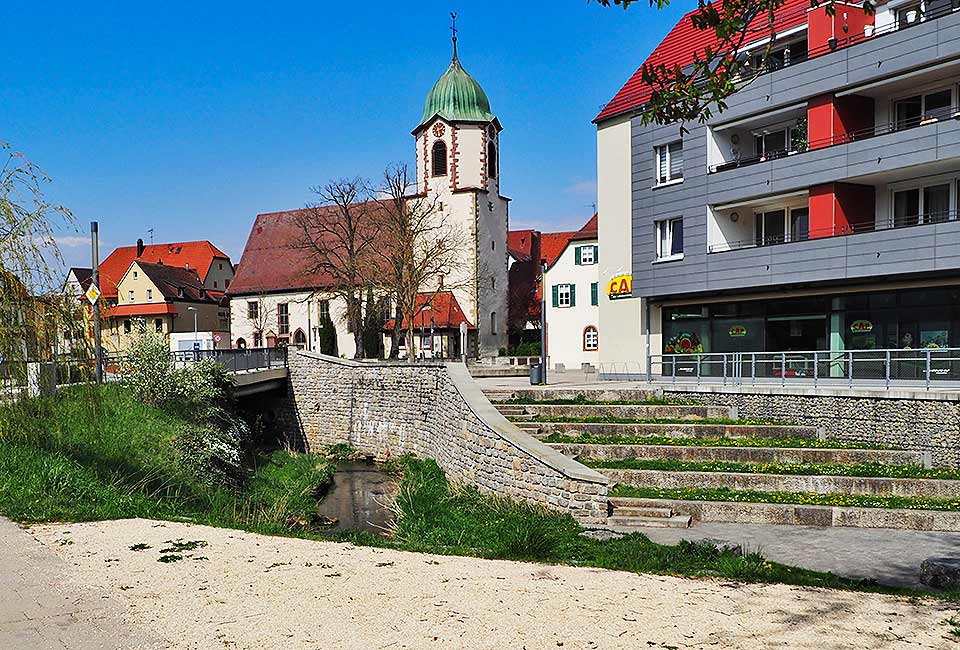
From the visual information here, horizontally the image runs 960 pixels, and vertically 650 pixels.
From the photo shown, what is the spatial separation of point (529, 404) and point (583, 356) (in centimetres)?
3038

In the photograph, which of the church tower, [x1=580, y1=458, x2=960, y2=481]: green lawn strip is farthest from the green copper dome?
[x1=580, y1=458, x2=960, y2=481]: green lawn strip

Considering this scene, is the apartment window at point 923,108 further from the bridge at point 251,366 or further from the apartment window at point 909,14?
the bridge at point 251,366

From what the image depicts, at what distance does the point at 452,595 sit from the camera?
7555 millimetres

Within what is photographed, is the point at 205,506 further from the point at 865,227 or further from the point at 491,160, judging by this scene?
the point at 491,160

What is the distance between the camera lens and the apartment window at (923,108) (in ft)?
75.0

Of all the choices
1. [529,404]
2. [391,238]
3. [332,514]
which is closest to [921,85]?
[529,404]

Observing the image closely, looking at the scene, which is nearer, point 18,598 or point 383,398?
point 18,598

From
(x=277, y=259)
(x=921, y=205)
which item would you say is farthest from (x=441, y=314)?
(x=921, y=205)

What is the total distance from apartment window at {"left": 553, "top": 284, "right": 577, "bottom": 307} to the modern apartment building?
21496 mm

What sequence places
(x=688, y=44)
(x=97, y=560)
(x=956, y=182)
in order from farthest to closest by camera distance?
(x=688, y=44)
(x=956, y=182)
(x=97, y=560)

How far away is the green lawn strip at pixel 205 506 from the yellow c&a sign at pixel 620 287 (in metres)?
14.0

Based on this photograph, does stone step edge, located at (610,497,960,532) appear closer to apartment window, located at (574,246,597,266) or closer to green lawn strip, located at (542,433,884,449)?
green lawn strip, located at (542,433,884,449)

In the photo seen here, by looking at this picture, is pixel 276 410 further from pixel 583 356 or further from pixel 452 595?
pixel 452 595

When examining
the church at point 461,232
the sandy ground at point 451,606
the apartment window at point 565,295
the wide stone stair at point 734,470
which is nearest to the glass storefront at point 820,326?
the wide stone stair at point 734,470
